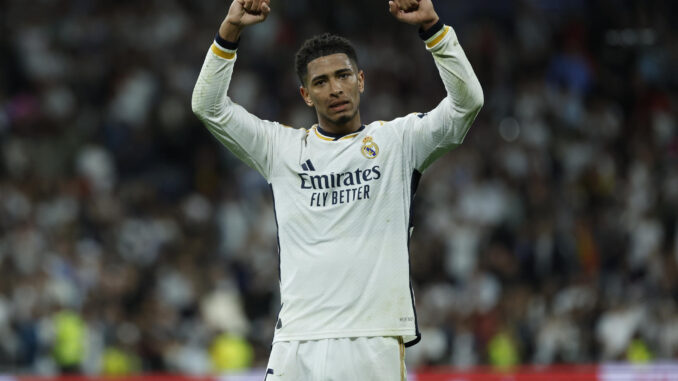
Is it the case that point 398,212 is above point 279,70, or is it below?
below

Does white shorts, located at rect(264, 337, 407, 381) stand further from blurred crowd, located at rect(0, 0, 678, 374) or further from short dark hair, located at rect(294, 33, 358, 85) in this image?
blurred crowd, located at rect(0, 0, 678, 374)

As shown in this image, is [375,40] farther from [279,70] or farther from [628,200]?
[628,200]

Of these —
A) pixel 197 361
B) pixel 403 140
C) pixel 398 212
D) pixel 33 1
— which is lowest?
pixel 197 361

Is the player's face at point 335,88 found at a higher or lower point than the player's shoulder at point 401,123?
higher

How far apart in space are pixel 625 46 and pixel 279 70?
517 centimetres

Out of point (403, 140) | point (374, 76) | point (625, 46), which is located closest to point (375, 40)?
point (374, 76)

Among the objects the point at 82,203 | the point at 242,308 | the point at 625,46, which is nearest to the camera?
the point at 242,308

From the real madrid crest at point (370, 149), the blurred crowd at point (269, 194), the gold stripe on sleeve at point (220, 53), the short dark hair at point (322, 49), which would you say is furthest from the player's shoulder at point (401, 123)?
the blurred crowd at point (269, 194)

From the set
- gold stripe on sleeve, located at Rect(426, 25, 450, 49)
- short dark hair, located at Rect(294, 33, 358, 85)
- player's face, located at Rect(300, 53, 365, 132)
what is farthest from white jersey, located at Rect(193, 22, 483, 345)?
short dark hair, located at Rect(294, 33, 358, 85)

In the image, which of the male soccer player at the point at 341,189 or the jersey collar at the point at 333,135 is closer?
the male soccer player at the point at 341,189

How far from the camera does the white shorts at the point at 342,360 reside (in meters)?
5.04

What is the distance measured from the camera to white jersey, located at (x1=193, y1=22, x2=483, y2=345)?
5117mm

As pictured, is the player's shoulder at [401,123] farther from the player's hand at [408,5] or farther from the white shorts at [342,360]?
the white shorts at [342,360]

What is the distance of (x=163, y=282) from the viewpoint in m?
14.1
